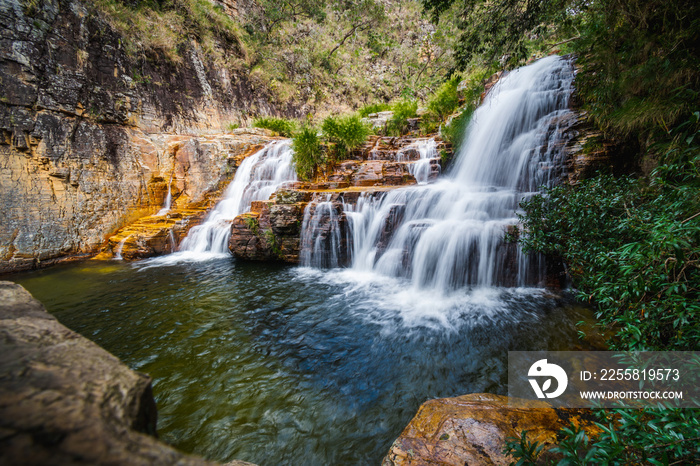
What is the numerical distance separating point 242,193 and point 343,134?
452cm

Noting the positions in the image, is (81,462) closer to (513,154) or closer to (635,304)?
(635,304)

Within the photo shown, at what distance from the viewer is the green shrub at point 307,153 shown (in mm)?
8914

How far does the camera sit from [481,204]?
235 inches

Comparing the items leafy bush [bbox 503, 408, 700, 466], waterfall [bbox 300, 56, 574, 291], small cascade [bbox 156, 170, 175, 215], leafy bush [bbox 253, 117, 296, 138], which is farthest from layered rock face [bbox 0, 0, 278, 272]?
leafy bush [bbox 503, 408, 700, 466]

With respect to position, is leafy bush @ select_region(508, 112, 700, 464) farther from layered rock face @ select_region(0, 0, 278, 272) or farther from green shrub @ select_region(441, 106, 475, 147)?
layered rock face @ select_region(0, 0, 278, 272)

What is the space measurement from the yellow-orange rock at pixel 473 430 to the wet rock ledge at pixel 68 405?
1789 mm

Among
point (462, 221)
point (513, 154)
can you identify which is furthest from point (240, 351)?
point (513, 154)

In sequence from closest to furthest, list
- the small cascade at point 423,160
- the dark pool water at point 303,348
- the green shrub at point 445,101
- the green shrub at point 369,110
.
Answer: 1. the dark pool water at point 303,348
2. the small cascade at point 423,160
3. the green shrub at point 445,101
4. the green shrub at point 369,110

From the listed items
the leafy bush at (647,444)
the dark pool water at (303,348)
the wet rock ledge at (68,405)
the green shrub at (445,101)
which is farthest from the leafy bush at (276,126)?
the leafy bush at (647,444)

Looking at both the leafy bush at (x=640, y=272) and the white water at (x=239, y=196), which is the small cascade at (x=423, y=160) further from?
the leafy bush at (x=640, y=272)

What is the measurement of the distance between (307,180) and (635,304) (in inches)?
333

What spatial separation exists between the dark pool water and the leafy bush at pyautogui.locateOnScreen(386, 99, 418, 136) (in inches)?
333

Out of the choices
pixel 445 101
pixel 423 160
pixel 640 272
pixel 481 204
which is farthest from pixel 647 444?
pixel 445 101

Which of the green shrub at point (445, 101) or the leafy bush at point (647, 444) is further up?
the green shrub at point (445, 101)
